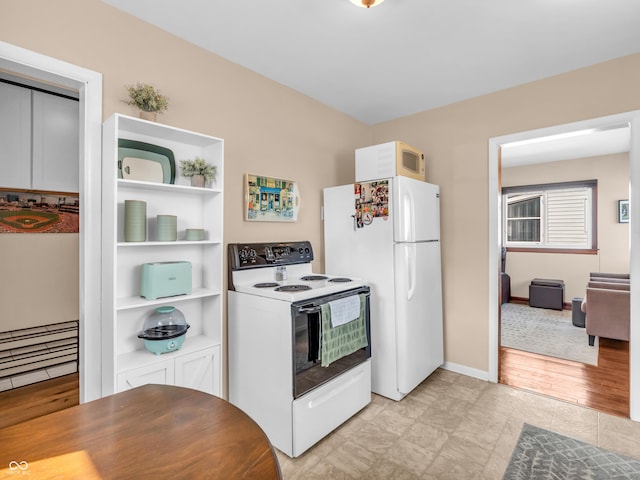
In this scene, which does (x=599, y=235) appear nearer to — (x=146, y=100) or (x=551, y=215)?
(x=551, y=215)

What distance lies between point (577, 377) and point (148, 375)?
11.7 ft

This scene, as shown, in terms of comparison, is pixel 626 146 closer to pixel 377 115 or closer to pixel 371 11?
pixel 377 115

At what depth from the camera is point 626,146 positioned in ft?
16.4

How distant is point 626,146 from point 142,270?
21.3 ft

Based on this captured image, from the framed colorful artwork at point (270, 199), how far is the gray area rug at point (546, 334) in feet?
10.1

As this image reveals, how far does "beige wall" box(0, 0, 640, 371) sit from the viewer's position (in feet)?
6.15

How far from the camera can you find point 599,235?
5.59m

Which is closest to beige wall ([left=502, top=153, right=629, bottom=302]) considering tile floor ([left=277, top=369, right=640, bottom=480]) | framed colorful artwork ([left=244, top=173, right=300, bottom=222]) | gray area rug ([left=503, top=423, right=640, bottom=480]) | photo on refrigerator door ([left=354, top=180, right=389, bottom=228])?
tile floor ([left=277, top=369, right=640, bottom=480])

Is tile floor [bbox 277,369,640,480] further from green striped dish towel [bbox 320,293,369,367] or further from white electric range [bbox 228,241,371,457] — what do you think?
green striped dish towel [bbox 320,293,369,367]

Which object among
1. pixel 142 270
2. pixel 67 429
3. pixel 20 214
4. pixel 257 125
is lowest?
pixel 67 429

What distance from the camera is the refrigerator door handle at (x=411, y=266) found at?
8.92 ft

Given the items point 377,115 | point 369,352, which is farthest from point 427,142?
point 369,352

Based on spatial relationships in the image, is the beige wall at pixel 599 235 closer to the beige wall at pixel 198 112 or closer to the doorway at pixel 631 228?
the doorway at pixel 631 228

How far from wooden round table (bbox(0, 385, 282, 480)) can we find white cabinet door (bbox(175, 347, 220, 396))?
3.27ft
